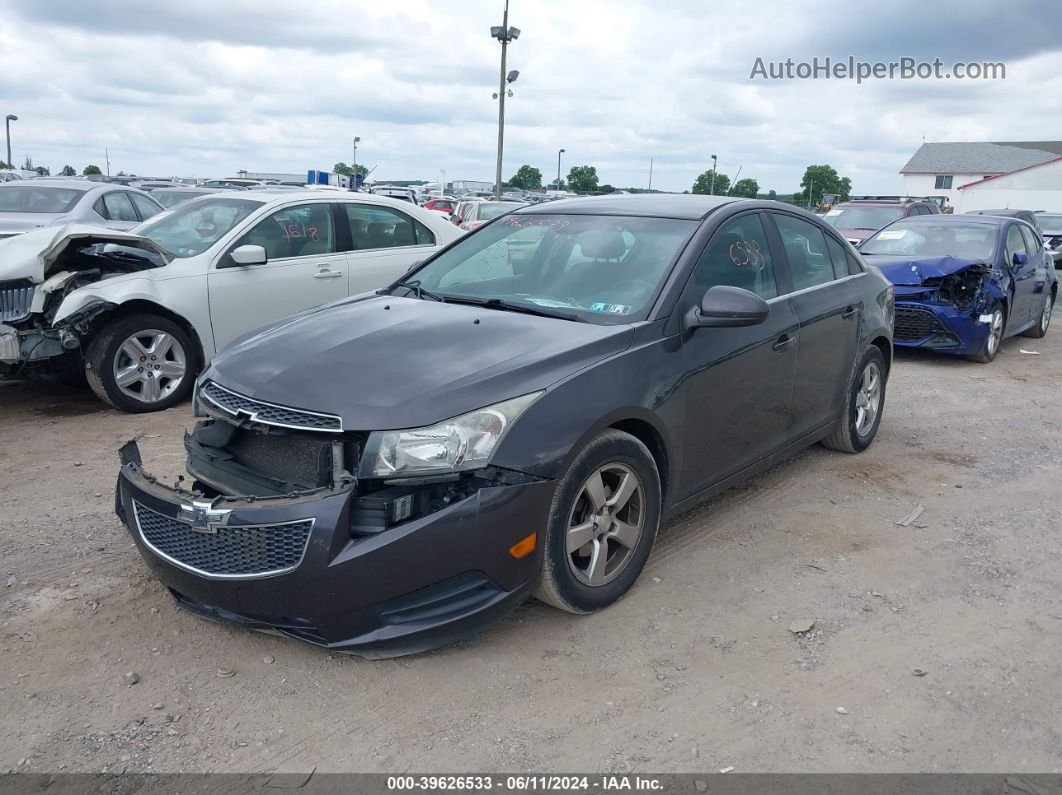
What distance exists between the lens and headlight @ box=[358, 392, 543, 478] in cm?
303

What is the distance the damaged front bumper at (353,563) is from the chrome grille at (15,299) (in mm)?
3857

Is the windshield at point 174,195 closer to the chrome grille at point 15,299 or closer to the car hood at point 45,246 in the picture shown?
the car hood at point 45,246

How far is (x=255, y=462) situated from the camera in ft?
11.3

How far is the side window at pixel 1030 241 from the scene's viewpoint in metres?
11.0

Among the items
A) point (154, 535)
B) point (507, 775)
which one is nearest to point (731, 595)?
point (507, 775)

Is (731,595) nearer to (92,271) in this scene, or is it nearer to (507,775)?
(507,775)

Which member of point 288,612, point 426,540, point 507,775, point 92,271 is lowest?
point 507,775

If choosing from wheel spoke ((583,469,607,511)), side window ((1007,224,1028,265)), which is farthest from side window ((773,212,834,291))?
side window ((1007,224,1028,265))

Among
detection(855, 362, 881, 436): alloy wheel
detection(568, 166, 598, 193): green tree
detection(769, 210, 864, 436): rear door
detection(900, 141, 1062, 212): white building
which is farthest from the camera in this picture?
detection(900, 141, 1062, 212): white building

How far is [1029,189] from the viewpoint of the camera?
6631 centimetres

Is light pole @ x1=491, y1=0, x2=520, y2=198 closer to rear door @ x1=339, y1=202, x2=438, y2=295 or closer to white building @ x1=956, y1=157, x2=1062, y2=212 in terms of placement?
rear door @ x1=339, y1=202, x2=438, y2=295

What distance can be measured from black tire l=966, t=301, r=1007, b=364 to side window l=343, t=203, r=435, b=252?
19.5ft

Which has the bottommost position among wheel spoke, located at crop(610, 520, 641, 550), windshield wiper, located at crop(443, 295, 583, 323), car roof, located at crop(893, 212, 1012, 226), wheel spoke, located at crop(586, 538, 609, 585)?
wheel spoke, located at crop(586, 538, 609, 585)

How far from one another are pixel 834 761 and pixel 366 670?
64.1 inches
